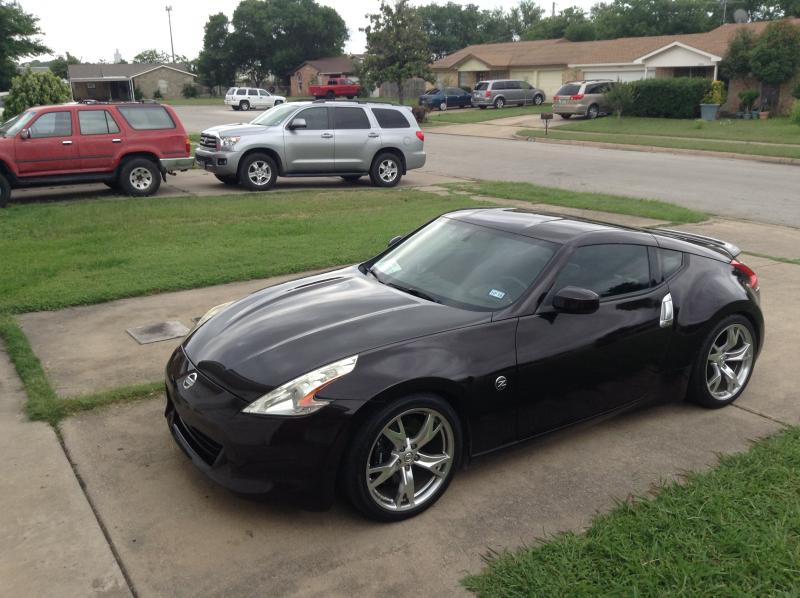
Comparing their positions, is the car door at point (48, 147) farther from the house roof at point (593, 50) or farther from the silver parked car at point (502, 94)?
the silver parked car at point (502, 94)

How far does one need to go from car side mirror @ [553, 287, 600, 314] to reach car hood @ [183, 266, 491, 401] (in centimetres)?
41

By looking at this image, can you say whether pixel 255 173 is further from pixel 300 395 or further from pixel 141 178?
pixel 300 395

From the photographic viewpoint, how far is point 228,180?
16.5m

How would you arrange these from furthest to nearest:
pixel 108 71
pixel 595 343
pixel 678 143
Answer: pixel 108 71 → pixel 678 143 → pixel 595 343

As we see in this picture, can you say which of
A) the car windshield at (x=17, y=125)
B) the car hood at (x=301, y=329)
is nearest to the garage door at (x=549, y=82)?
the car windshield at (x=17, y=125)

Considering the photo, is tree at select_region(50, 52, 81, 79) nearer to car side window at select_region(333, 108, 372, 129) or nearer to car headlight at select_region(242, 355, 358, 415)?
car side window at select_region(333, 108, 372, 129)

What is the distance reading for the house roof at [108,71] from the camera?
8019 centimetres

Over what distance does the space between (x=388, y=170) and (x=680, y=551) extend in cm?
1423

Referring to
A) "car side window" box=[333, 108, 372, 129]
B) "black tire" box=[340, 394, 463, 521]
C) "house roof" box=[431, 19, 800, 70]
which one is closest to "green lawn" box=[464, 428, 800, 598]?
"black tire" box=[340, 394, 463, 521]

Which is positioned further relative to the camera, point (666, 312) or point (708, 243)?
point (708, 243)

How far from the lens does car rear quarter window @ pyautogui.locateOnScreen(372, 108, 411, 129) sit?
17.0m

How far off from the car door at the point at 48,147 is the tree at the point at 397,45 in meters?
31.5

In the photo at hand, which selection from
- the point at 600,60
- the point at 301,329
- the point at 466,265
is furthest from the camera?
the point at 600,60

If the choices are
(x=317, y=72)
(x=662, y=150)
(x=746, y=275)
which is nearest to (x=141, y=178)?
(x=746, y=275)
